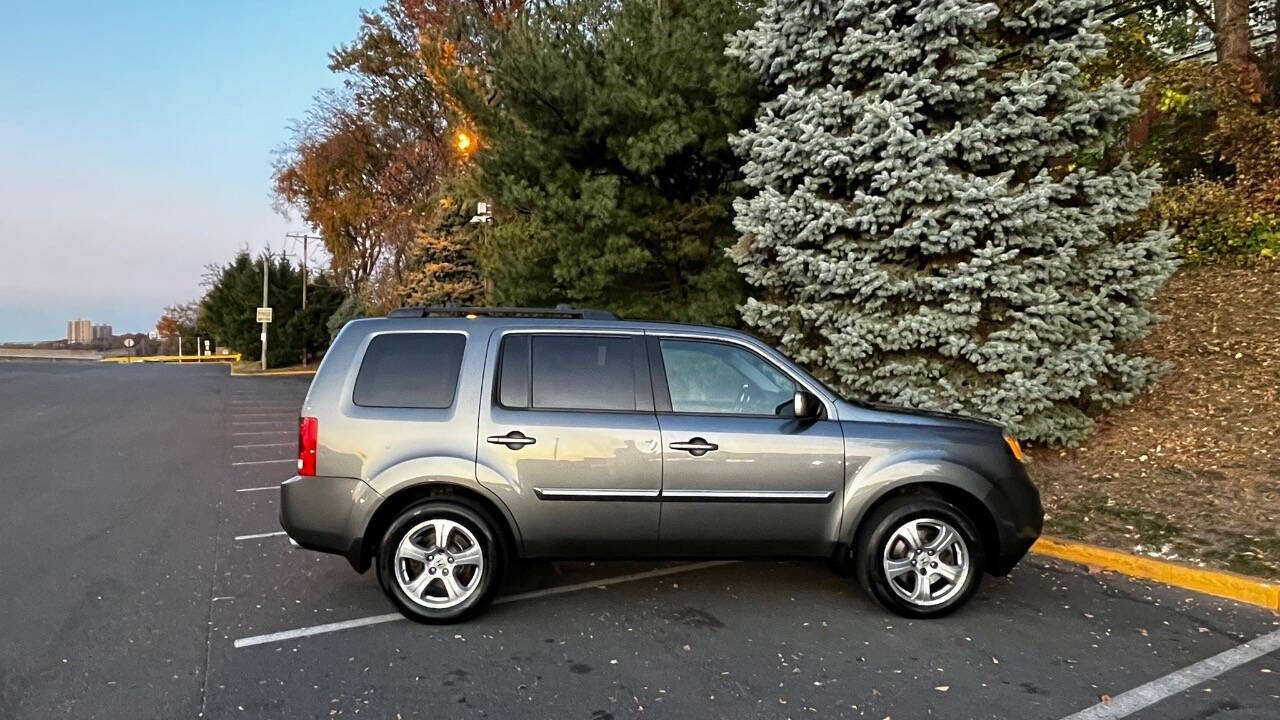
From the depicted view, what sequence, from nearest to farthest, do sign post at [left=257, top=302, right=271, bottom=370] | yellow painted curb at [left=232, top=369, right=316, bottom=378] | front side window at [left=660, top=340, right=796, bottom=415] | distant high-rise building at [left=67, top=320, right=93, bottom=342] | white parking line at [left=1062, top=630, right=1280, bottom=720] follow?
white parking line at [left=1062, top=630, right=1280, bottom=720] → front side window at [left=660, top=340, right=796, bottom=415] → yellow painted curb at [left=232, top=369, right=316, bottom=378] → sign post at [left=257, top=302, right=271, bottom=370] → distant high-rise building at [left=67, top=320, right=93, bottom=342]

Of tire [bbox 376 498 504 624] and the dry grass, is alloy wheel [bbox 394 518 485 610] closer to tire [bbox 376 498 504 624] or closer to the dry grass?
tire [bbox 376 498 504 624]

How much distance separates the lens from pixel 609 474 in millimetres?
4531

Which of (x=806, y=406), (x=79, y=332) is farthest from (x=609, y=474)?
(x=79, y=332)

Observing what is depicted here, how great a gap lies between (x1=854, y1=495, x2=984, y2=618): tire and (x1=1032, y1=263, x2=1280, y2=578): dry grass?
198cm

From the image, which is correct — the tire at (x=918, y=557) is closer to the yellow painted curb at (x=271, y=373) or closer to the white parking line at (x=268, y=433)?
the white parking line at (x=268, y=433)

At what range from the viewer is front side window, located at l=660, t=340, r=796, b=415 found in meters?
4.69

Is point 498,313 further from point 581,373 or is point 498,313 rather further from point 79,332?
point 79,332

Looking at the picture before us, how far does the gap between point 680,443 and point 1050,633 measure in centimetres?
230

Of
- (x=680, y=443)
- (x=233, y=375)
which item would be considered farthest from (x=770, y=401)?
(x=233, y=375)

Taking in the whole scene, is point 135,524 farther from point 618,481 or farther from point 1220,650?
point 1220,650

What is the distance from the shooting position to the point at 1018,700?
3617mm

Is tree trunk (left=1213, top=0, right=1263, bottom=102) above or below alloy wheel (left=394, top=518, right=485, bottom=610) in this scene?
above

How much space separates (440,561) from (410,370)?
1.12 meters

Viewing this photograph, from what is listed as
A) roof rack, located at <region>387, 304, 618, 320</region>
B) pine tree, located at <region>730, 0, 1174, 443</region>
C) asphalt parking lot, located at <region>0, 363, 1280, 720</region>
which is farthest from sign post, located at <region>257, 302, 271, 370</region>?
roof rack, located at <region>387, 304, 618, 320</region>
